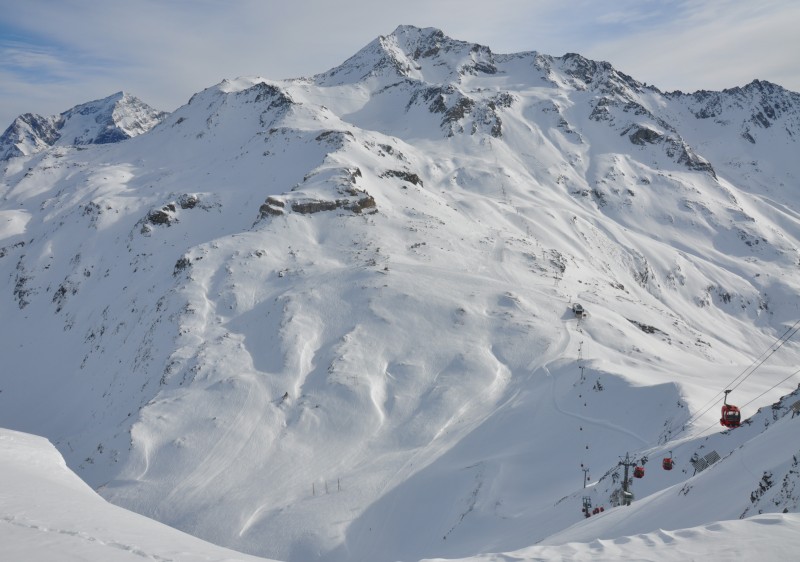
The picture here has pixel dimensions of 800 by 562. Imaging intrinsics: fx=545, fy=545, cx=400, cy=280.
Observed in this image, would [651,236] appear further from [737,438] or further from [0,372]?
[0,372]

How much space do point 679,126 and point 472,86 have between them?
7266cm

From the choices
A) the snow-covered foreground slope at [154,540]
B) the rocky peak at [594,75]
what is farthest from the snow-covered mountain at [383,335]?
the rocky peak at [594,75]

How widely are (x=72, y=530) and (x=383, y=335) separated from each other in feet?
124

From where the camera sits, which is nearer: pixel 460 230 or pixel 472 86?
pixel 460 230

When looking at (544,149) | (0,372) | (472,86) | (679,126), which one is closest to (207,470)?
(0,372)

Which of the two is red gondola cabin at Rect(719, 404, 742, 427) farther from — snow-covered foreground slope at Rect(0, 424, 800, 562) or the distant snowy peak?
the distant snowy peak

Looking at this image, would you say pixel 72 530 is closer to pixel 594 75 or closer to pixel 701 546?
pixel 701 546

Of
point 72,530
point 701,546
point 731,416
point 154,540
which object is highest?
point 701,546

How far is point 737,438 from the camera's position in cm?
2397

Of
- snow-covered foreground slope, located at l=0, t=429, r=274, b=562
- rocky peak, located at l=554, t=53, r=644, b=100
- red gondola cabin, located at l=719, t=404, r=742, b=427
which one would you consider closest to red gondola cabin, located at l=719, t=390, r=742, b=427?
red gondola cabin, located at l=719, t=404, r=742, b=427

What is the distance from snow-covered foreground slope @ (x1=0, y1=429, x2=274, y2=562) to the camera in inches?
395

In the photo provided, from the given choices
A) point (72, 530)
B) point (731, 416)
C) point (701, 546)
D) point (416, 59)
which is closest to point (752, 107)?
point (416, 59)

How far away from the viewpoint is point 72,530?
10922mm

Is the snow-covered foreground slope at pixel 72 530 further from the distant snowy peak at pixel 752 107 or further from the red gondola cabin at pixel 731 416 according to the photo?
the distant snowy peak at pixel 752 107
